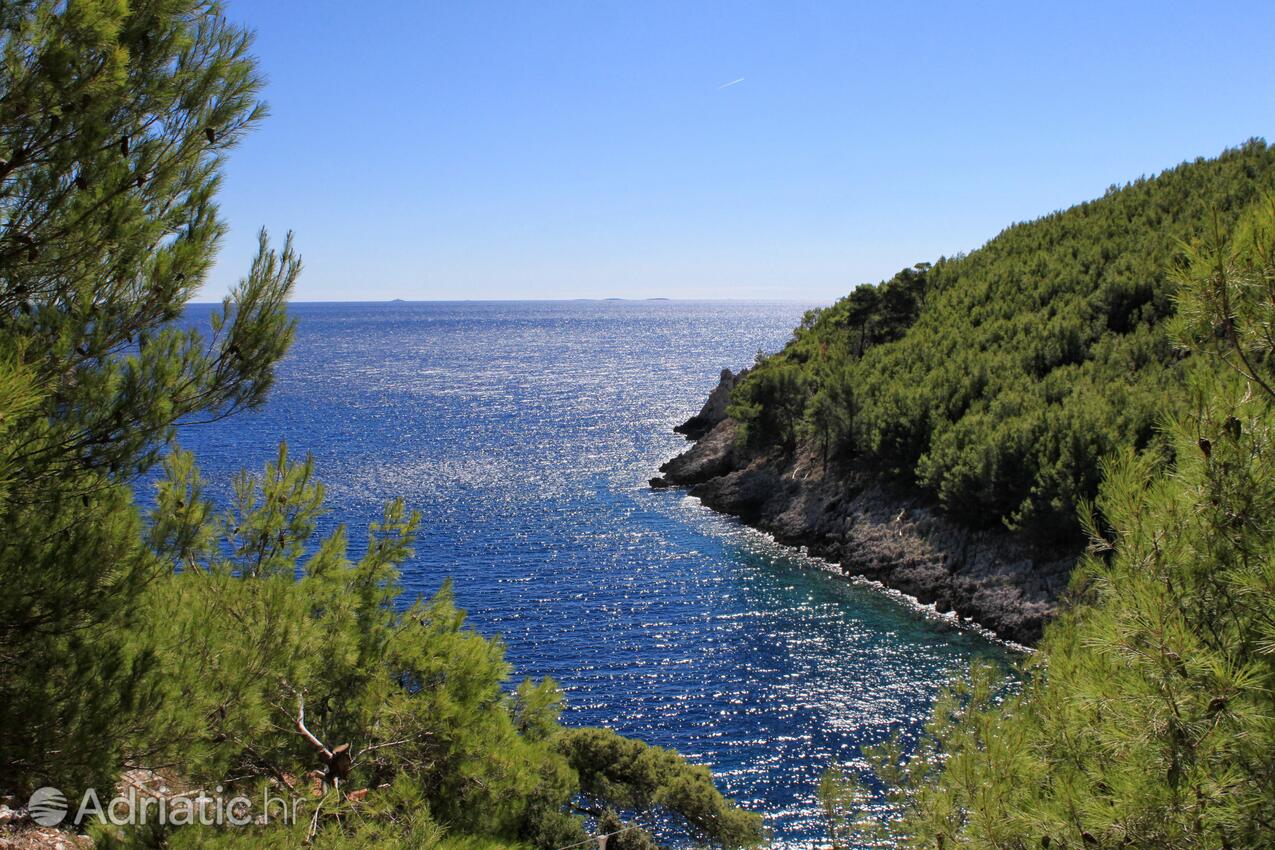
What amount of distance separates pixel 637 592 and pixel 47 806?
33819 mm

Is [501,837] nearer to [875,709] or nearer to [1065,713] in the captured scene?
[1065,713]

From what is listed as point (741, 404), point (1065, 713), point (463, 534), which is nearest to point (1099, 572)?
point (1065, 713)

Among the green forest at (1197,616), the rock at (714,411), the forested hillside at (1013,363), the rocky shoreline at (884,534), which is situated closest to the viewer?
the green forest at (1197,616)

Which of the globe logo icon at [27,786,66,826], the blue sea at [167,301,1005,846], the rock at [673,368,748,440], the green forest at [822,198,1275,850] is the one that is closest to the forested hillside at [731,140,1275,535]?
the rock at [673,368,748,440]

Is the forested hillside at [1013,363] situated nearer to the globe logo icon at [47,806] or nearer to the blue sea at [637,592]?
the blue sea at [637,592]

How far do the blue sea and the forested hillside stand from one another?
307 inches

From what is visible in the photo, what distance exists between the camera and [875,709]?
2786 centimetres

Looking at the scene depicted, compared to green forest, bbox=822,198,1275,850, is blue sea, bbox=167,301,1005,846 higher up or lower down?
lower down

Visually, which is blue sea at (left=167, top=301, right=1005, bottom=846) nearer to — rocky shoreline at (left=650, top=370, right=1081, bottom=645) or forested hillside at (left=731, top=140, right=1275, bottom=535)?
rocky shoreline at (left=650, top=370, right=1081, bottom=645)

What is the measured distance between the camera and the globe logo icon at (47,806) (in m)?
6.18

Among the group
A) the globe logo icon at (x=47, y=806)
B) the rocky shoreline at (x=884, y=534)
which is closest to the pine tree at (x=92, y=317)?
the globe logo icon at (x=47, y=806)

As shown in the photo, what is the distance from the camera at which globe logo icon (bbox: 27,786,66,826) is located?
6176 millimetres

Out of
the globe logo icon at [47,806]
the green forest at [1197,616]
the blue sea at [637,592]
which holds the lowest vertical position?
the blue sea at [637,592]

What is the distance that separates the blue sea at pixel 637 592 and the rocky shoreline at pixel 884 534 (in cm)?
150
